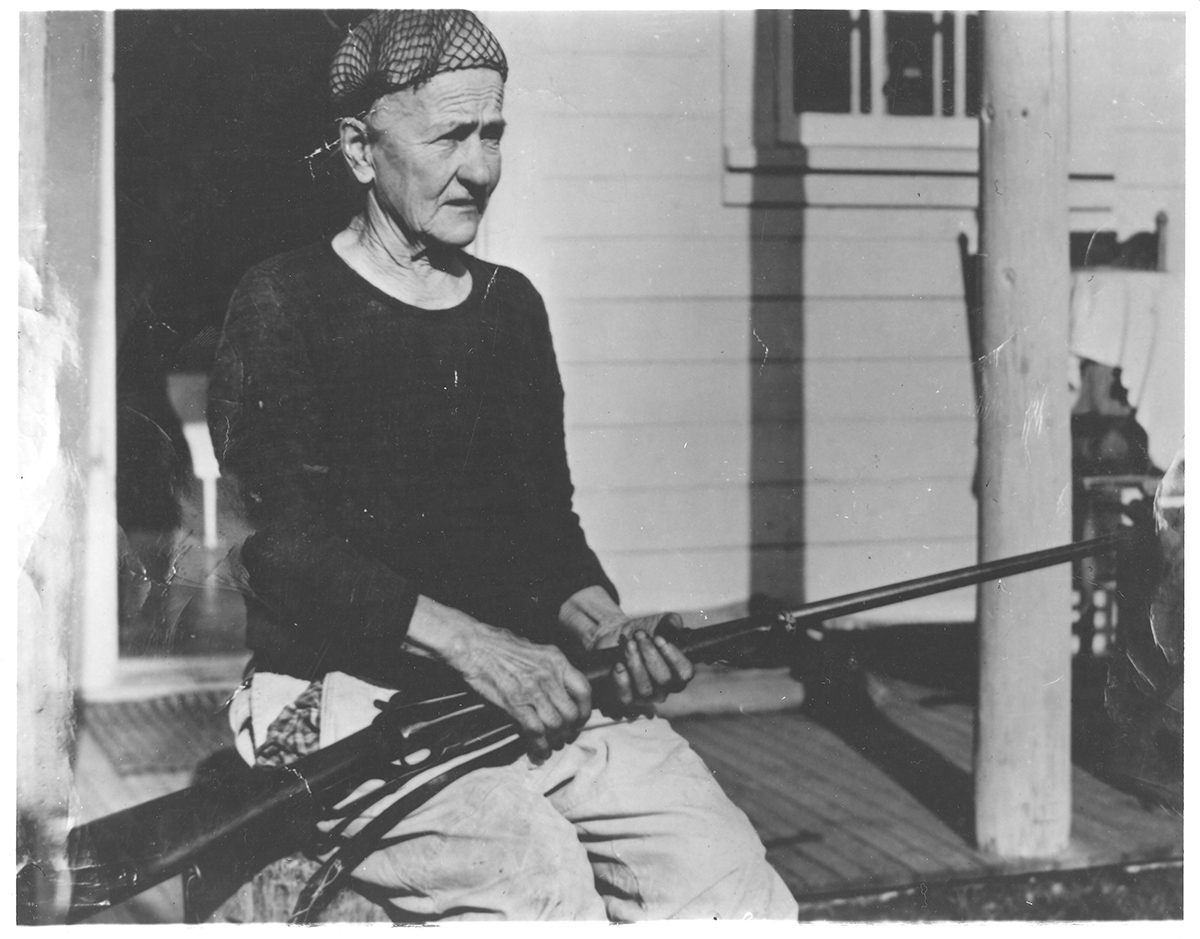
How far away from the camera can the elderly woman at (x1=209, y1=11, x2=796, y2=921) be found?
1.78 metres

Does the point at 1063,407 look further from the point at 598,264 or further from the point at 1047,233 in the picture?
the point at 598,264

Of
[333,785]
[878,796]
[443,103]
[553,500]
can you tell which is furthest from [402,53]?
[878,796]

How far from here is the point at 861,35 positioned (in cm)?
263

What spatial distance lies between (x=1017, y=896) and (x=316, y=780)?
5.18 ft

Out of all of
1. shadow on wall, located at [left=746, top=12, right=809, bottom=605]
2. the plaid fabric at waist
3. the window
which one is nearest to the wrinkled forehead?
shadow on wall, located at [left=746, top=12, right=809, bottom=605]

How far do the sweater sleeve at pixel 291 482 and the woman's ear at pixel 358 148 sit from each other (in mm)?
278

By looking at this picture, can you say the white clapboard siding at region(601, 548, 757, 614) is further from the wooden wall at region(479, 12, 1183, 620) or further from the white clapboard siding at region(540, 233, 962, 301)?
the white clapboard siding at region(540, 233, 962, 301)

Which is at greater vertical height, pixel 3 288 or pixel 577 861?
pixel 3 288

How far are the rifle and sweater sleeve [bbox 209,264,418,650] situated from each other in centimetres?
16

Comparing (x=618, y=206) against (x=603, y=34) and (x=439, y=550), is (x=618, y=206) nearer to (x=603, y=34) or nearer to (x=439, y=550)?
(x=603, y=34)

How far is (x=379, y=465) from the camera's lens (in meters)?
1.90

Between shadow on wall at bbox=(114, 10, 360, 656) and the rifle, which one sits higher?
shadow on wall at bbox=(114, 10, 360, 656)

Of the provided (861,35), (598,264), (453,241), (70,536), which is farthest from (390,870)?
(861,35)

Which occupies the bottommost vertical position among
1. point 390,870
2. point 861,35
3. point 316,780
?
point 390,870
